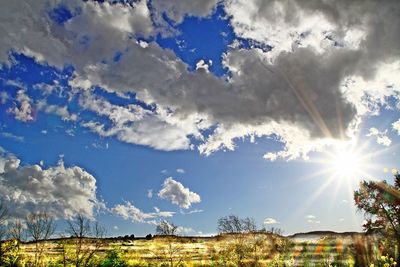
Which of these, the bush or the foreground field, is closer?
the foreground field

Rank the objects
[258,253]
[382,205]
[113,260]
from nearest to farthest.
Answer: [382,205] → [113,260] → [258,253]

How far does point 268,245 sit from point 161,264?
1443cm

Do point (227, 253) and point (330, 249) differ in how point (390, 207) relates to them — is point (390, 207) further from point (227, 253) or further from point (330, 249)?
point (227, 253)

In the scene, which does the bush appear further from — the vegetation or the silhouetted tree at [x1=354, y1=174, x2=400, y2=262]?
the silhouetted tree at [x1=354, y1=174, x2=400, y2=262]

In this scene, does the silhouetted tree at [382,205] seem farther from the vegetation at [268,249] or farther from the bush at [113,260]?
the bush at [113,260]

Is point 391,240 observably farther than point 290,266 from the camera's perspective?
No

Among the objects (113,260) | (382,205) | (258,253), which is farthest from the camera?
(258,253)

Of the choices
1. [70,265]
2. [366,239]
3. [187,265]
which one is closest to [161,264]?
[187,265]

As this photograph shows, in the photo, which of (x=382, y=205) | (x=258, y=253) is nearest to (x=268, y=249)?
(x=258, y=253)

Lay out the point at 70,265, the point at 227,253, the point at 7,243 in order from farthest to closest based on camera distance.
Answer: the point at 227,253
the point at 7,243
the point at 70,265

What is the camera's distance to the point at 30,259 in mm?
36938

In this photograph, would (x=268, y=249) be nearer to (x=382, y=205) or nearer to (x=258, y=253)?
(x=258, y=253)

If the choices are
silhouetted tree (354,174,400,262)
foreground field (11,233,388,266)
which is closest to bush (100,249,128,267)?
foreground field (11,233,388,266)

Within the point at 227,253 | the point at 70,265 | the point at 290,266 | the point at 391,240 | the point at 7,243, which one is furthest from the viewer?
the point at 227,253
